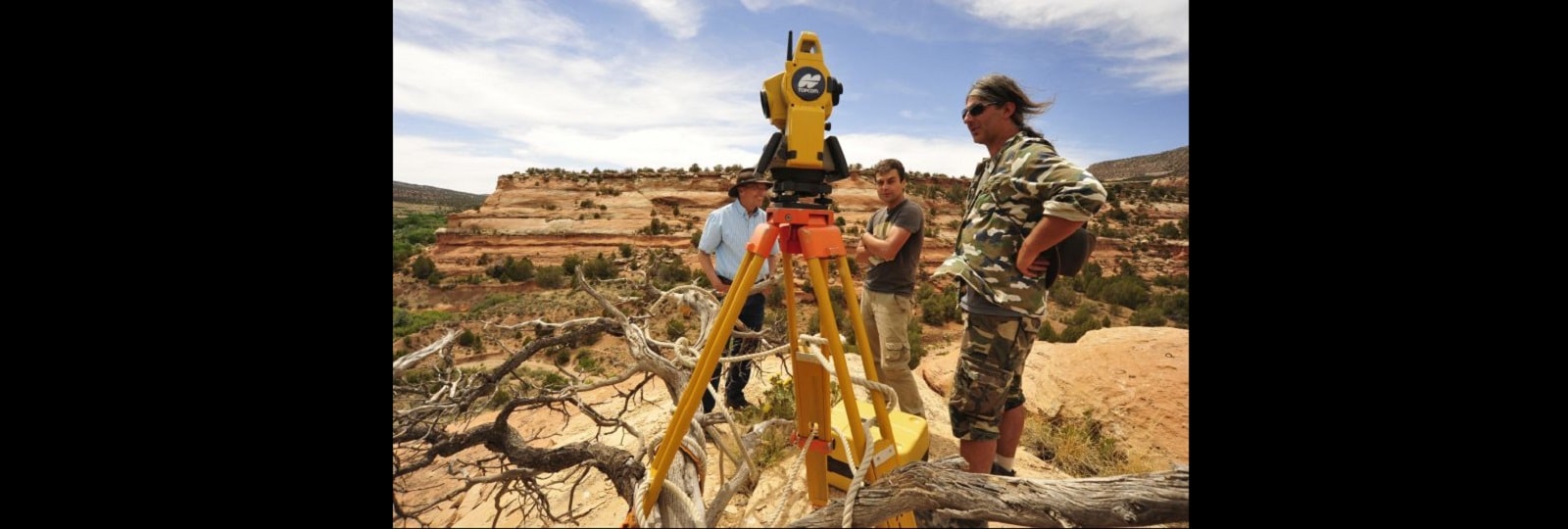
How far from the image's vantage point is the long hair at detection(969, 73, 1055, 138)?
6.54ft

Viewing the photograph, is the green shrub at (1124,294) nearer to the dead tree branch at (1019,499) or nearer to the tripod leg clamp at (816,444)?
the dead tree branch at (1019,499)

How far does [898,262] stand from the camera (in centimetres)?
294

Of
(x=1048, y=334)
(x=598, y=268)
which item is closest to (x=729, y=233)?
(x=1048, y=334)

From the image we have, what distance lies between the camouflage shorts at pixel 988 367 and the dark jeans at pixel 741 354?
1.85 metres

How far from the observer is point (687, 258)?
58.1 ft

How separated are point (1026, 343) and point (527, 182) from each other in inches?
1185

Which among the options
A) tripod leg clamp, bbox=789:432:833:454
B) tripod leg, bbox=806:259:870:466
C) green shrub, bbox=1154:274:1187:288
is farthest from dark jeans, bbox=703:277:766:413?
green shrub, bbox=1154:274:1187:288

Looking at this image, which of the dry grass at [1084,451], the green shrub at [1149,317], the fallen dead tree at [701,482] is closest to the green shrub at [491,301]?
the fallen dead tree at [701,482]

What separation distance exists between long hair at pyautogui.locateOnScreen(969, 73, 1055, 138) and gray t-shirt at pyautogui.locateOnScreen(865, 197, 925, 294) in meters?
0.86

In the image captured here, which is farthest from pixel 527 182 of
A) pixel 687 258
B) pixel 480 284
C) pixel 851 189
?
pixel 851 189

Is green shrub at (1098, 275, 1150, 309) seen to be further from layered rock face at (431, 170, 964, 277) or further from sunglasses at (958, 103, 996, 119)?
sunglasses at (958, 103, 996, 119)

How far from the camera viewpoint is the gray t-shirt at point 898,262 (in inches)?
112

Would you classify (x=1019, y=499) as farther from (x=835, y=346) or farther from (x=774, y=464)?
(x=774, y=464)

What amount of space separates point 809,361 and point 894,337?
1.38 m
